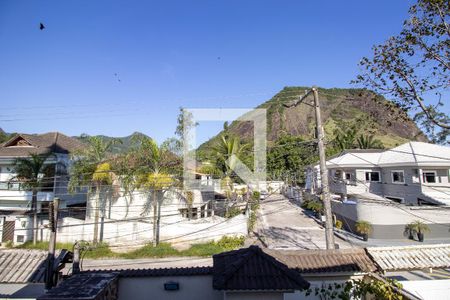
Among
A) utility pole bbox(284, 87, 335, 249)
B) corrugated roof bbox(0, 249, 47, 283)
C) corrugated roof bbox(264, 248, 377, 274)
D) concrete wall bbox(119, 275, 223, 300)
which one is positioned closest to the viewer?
concrete wall bbox(119, 275, 223, 300)

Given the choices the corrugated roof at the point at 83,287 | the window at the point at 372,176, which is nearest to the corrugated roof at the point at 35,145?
the corrugated roof at the point at 83,287

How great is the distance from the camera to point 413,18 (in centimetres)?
895

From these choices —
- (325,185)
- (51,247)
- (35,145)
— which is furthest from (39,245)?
(325,185)

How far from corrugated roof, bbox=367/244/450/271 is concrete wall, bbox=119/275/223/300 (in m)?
5.62

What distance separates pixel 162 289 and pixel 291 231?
16093mm

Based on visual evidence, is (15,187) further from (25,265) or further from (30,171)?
(25,265)

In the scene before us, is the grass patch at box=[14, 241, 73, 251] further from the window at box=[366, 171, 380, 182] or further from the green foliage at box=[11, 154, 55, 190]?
the window at box=[366, 171, 380, 182]

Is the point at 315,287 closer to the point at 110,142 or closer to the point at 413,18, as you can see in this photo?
the point at 413,18

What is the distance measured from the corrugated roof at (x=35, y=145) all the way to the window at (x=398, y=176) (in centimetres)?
2716

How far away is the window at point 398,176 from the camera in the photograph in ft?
→ 76.9

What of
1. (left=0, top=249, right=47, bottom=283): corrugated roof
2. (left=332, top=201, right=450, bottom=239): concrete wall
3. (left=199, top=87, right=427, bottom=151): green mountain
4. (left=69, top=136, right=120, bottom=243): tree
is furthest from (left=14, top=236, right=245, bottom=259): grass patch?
(left=199, top=87, right=427, bottom=151): green mountain

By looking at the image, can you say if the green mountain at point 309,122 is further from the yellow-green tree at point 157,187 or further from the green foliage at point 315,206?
the yellow-green tree at point 157,187

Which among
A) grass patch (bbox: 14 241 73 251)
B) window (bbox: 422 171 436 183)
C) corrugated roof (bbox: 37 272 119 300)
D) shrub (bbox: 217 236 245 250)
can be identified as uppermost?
window (bbox: 422 171 436 183)

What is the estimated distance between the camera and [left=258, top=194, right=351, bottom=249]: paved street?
62.3ft
